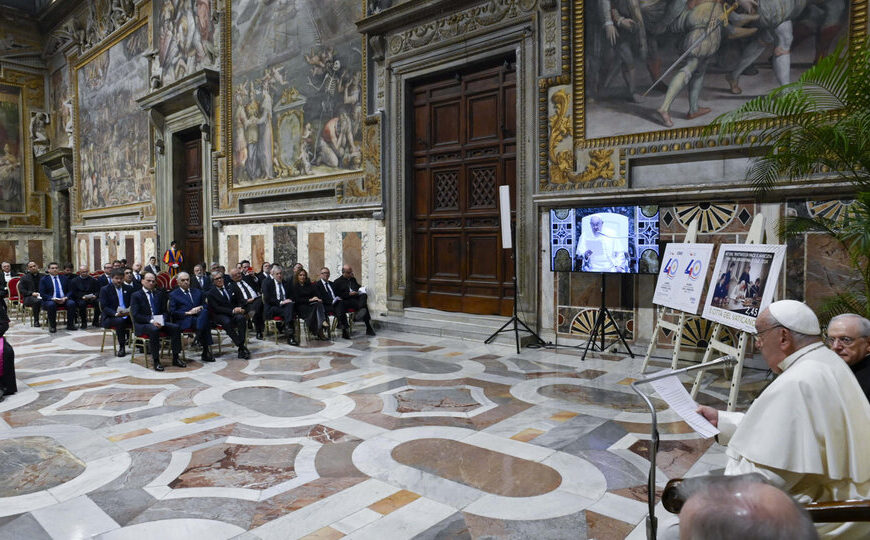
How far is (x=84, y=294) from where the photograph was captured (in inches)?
447

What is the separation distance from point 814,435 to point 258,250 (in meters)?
12.6

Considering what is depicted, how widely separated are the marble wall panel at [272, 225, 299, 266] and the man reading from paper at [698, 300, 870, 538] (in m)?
11.1

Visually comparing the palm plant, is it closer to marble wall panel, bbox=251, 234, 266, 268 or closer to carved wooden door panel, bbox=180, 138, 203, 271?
marble wall panel, bbox=251, 234, 266, 268

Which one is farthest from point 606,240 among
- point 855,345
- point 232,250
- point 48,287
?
point 48,287

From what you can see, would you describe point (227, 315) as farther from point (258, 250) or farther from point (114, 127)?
point (114, 127)

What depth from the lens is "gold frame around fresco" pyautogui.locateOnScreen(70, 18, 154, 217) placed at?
17295 mm

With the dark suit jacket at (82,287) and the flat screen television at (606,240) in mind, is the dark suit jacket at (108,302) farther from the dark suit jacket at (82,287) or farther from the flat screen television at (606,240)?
the flat screen television at (606,240)

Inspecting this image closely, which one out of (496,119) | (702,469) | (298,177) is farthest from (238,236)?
(702,469)

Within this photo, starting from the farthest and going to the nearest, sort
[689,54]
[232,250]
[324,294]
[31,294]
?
[232,250]
[31,294]
[324,294]
[689,54]

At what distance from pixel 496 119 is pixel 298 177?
4943 mm

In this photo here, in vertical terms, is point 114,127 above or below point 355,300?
above

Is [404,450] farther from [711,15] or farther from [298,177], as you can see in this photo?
[298,177]

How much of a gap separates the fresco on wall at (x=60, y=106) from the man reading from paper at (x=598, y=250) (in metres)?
22.8

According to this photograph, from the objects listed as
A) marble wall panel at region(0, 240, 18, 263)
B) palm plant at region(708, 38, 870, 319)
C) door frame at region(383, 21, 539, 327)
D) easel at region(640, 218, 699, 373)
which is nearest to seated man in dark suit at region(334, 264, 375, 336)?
door frame at region(383, 21, 539, 327)
